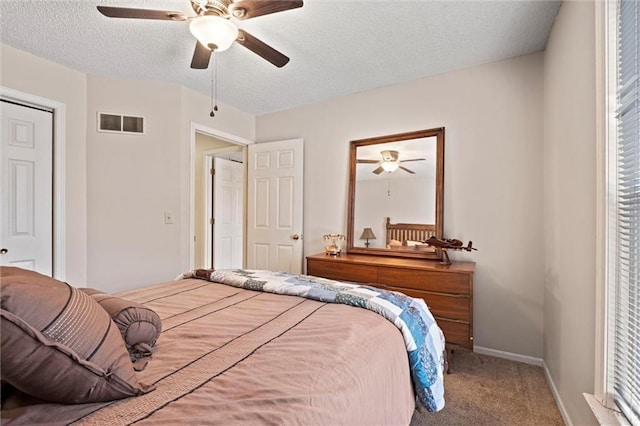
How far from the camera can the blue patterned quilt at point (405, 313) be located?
4.37ft

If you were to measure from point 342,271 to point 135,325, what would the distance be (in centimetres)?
198

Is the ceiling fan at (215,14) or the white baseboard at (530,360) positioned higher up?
the ceiling fan at (215,14)

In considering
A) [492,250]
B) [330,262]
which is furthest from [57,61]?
[492,250]

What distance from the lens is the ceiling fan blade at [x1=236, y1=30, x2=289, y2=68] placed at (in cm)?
183

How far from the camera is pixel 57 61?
104 inches

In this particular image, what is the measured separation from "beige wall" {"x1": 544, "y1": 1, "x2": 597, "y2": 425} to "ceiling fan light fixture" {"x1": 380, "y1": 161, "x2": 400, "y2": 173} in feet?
4.03

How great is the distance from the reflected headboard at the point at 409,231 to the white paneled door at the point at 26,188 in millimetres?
3131

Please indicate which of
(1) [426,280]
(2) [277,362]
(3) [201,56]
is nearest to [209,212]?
(3) [201,56]

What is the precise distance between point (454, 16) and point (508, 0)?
1.01 ft

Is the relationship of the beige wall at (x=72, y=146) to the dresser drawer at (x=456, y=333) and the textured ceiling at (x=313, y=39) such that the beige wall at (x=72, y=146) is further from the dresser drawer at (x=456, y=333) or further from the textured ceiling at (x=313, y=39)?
the dresser drawer at (x=456, y=333)

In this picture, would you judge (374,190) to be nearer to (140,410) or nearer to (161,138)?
(161,138)

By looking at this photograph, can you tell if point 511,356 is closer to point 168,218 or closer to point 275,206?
point 275,206

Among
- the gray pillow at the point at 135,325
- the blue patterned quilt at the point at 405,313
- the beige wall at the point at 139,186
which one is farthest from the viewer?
the beige wall at the point at 139,186

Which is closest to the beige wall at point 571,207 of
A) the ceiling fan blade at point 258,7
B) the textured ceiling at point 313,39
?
the textured ceiling at point 313,39
